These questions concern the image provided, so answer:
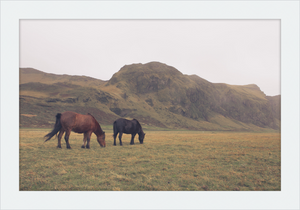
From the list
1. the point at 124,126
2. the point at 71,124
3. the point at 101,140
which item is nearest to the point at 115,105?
the point at 124,126

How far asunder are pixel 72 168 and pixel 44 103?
410 ft

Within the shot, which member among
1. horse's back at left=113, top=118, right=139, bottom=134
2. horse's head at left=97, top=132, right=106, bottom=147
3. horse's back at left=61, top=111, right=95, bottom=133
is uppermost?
horse's back at left=61, top=111, right=95, bottom=133

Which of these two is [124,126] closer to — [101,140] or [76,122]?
[101,140]

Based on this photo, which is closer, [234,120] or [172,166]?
[172,166]

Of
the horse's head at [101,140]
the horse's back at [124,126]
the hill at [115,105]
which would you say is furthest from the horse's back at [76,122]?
the hill at [115,105]

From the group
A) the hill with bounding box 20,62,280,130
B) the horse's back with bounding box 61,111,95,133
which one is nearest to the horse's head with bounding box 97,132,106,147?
the horse's back with bounding box 61,111,95,133

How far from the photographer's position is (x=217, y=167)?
32.9 feet

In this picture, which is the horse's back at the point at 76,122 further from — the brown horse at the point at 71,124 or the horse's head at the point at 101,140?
the horse's head at the point at 101,140

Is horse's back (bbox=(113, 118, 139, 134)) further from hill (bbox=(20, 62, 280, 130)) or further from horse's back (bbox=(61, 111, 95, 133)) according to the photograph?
hill (bbox=(20, 62, 280, 130))

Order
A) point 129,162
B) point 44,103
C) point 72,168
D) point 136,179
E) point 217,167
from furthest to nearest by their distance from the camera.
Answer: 1. point 44,103
2. point 129,162
3. point 217,167
4. point 72,168
5. point 136,179

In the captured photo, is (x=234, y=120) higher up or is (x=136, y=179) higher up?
(x=136, y=179)

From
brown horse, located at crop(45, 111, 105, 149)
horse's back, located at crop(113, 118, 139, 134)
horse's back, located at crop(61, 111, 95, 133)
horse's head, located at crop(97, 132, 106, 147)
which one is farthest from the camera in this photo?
horse's back, located at crop(113, 118, 139, 134)

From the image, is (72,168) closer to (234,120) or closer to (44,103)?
(44,103)

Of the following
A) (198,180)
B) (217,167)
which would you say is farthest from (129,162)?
(217,167)
